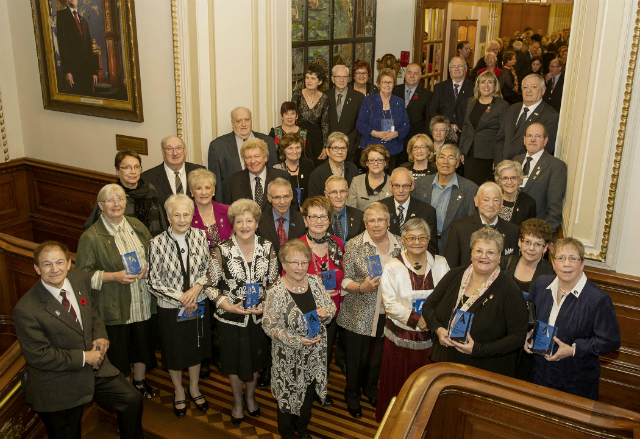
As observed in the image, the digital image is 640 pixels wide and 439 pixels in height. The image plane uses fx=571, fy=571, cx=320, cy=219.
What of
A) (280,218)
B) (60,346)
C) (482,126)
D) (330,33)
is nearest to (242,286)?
(280,218)

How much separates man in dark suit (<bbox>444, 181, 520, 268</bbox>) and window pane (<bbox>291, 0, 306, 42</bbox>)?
420cm

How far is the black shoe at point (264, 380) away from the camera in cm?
465

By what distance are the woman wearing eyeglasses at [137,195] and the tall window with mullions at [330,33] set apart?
9.30 feet

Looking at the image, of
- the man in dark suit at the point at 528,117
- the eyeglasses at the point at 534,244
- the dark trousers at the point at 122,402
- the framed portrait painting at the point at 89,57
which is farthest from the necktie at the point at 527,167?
the framed portrait painting at the point at 89,57

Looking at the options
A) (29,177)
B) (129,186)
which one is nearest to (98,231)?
(129,186)

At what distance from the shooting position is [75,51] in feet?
21.3

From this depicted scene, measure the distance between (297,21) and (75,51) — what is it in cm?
274

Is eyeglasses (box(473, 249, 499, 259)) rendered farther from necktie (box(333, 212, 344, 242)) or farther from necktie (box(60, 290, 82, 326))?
necktie (box(60, 290, 82, 326))

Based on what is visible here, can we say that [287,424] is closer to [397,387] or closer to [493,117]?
[397,387]

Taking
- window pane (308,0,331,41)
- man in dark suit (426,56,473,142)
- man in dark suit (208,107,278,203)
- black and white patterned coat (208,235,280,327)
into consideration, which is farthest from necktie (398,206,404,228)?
window pane (308,0,331,41)

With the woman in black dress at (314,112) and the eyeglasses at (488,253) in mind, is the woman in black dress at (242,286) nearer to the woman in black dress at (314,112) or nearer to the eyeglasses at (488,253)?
the eyeglasses at (488,253)

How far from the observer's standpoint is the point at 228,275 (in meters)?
3.89

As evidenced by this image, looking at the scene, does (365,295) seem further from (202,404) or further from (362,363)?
(202,404)

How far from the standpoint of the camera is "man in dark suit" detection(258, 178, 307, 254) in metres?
4.36
